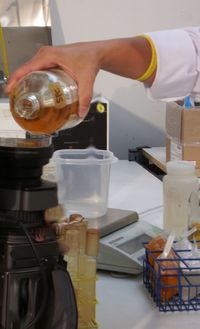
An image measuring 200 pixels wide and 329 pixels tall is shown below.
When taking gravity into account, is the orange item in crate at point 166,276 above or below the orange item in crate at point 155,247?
below

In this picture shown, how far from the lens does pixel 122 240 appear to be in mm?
1132

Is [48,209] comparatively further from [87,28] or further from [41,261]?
[87,28]

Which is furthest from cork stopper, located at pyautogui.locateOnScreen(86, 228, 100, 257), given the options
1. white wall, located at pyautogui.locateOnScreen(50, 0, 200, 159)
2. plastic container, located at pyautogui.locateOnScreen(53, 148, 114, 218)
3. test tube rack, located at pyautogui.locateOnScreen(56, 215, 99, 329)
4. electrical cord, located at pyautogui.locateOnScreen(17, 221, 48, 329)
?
white wall, located at pyautogui.locateOnScreen(50, 0, 200, 159)

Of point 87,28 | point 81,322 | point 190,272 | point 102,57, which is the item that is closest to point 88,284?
point 81,322

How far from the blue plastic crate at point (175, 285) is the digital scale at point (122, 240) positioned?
0.33ft

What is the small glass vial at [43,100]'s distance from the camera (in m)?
0.69

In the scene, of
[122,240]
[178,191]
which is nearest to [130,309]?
[122,240]

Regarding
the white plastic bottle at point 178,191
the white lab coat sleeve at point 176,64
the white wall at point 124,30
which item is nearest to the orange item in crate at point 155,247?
the white plastic bottle at point 178,191

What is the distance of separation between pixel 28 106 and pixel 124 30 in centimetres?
191

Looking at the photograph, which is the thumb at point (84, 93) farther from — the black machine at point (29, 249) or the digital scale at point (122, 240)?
the digital scale at point (122, 240)

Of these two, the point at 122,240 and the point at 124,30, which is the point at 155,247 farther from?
the point at 124,30

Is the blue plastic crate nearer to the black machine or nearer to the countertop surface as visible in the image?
the countertop surface

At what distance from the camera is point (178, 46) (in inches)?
41.3

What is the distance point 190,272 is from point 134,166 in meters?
1.30
